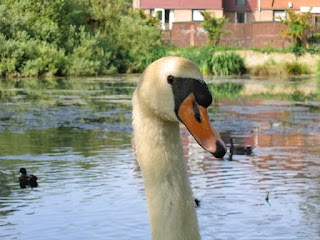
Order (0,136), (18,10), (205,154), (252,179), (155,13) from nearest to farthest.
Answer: (252,179), (205,154), (0,136), (18,10), (155,13)

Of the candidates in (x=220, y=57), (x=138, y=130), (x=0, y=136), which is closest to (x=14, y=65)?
(x=220, y=57)

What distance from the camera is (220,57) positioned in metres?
47.1

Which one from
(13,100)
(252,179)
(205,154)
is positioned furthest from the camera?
(13,100)

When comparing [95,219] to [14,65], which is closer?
[95,219]

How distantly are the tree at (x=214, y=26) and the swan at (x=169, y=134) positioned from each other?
163 ft

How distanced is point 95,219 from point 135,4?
63.6 metres

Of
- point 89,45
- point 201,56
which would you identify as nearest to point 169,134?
point 89,45

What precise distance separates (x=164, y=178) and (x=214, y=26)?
5038 centimetres

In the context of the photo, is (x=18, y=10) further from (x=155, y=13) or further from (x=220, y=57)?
(x=155, y=13)

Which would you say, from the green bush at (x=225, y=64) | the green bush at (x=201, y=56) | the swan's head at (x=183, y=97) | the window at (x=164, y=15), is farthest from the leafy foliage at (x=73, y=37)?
the swan's head at (x=183, y=97)

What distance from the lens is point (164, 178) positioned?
160 inches

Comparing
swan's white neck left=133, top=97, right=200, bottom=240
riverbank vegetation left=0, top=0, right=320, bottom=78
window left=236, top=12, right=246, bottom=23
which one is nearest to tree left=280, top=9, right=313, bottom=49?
riverbank vegetation left=0, top=0, right=320, bottom=78

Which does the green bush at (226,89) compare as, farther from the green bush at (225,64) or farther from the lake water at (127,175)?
the green bush at (225,64)

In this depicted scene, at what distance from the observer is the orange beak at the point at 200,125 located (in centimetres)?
374
